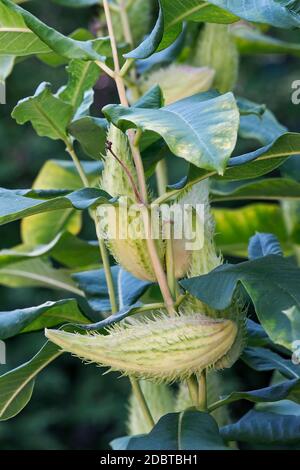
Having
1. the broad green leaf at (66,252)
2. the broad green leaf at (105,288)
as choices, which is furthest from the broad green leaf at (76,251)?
the broad green leaf at (105,288)

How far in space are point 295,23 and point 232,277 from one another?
0.26m

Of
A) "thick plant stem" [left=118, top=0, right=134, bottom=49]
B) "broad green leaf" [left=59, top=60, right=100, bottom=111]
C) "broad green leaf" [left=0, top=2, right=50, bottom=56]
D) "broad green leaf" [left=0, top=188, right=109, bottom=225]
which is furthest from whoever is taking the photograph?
"thick plant stem" [left=118, top=0, right=134, bottom=49]

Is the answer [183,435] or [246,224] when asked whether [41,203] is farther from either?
[246,224]

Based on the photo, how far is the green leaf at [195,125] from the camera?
2.21 ft

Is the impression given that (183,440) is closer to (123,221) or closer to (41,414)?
(123,221)

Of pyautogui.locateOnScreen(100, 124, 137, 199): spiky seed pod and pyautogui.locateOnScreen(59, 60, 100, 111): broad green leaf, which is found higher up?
pyautogui.locateOnScreen(59, 60, 100, 111): broad green leaf

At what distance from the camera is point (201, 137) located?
693 millimetres

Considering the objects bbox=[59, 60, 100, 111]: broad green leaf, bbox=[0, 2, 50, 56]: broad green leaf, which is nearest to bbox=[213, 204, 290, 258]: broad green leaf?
bbox=[59, 60, 100, 111]: broad green leaf

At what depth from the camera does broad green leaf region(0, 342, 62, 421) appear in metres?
0.94

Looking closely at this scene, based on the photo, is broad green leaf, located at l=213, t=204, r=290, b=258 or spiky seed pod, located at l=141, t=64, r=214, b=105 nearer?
spiky seed pod, located at l=141, t=64, r=214, b=105

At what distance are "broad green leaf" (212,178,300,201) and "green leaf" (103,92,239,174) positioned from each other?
1.05 feet

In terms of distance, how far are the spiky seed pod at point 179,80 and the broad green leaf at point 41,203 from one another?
0.44m

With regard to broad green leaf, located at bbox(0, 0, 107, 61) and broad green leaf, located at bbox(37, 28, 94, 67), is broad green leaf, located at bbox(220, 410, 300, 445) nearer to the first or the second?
broad green leaf, located at bbox(0, 0, 107, 61)

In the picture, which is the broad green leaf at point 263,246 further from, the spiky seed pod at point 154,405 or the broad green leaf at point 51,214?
the broad green leaf at point 51,214
